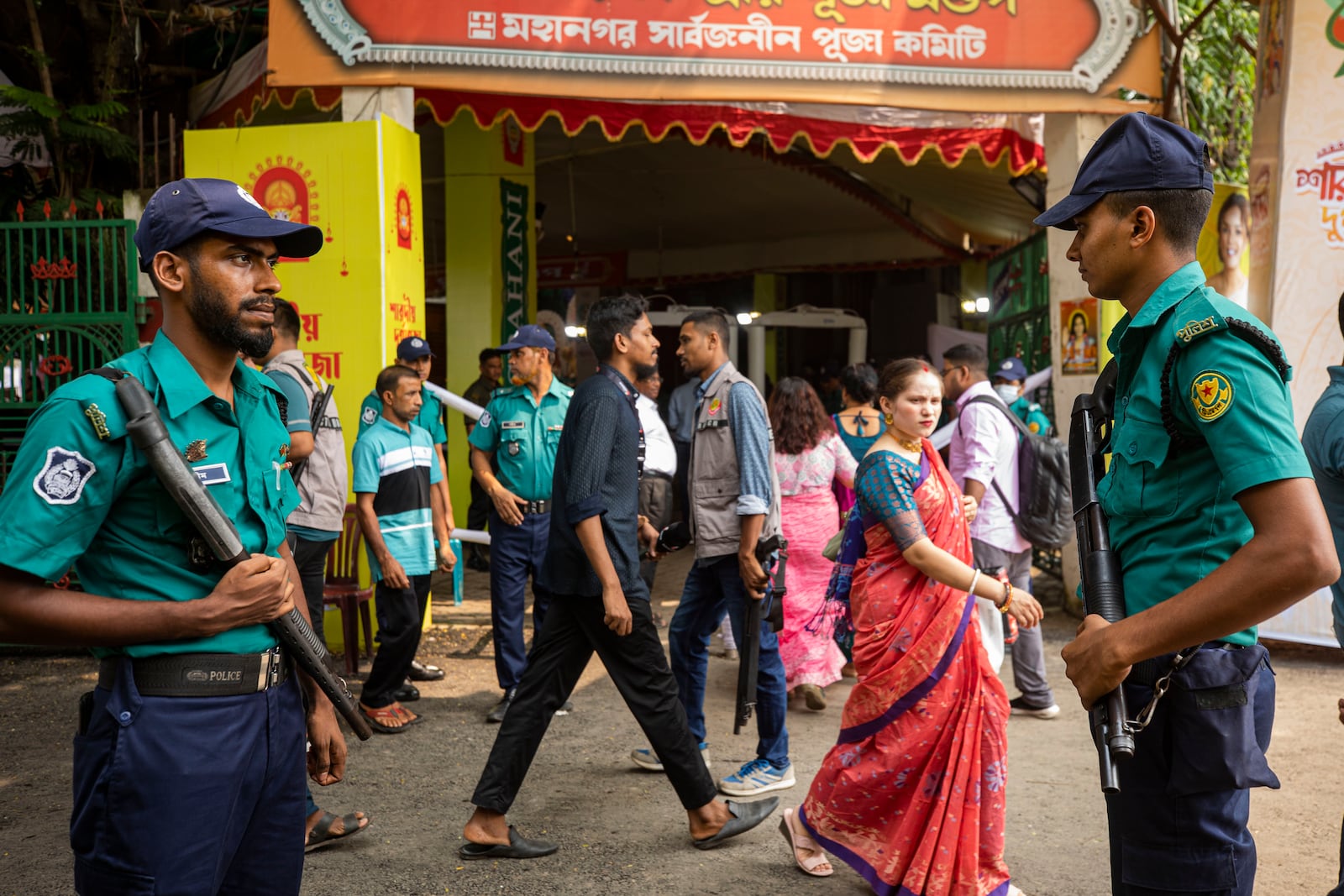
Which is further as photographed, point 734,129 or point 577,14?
point 734,129

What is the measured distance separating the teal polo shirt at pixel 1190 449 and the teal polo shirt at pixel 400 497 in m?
4.23

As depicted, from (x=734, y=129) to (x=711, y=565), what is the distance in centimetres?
456

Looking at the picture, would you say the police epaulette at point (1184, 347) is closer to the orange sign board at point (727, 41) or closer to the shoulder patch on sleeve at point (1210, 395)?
the shoulder patch on sleeve at point (1210, 395)

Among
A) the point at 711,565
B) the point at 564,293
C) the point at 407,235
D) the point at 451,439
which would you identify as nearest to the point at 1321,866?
the point at 711,565

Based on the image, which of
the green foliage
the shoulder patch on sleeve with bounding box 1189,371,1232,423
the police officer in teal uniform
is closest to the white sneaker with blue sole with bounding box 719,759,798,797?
the shoulder patch on sleeve with bounding box 1189,371,1232,423

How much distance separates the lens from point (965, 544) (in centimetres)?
377

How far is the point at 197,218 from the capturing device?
81.4 inches

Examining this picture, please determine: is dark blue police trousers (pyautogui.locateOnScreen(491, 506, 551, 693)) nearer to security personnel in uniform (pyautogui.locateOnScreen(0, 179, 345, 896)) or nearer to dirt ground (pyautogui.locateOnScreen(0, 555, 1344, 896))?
dirt ground (pyautogui.locateOnScreen(0, 555, 1344, 896))

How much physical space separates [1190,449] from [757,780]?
3008mm

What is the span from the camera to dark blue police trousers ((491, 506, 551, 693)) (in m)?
5.61

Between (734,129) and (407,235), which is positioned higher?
→ (734,129)

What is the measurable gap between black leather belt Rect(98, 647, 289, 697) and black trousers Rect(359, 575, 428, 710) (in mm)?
3294

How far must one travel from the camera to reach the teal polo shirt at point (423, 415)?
5637 millimetres

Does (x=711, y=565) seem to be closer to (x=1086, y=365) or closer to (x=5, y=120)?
(x=1086, y=365)
